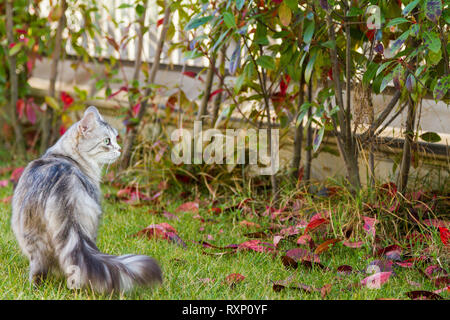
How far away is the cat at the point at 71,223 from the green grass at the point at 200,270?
84 mm

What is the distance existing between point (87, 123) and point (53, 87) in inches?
87.7

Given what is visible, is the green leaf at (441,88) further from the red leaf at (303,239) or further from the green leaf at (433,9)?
the red leaf at (303,239)

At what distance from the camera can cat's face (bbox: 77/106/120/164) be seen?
7.77 ft

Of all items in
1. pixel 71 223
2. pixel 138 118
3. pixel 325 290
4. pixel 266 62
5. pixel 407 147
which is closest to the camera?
pixel 71 223

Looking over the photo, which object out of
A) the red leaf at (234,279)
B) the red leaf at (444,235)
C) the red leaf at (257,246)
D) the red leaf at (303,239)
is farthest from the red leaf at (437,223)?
the red leaf at (234,279)

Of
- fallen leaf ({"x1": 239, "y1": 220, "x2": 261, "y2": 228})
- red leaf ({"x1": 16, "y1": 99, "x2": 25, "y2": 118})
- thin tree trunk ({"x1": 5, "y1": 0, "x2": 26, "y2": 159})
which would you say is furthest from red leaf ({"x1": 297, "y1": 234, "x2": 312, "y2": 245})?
thin tree trunk ({"x1": 5, "y1": 0, "x2": 26, "y2": 159})

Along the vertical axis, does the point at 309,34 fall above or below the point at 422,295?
above

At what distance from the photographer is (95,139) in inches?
94.6

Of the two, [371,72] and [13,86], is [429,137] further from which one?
[13,86]

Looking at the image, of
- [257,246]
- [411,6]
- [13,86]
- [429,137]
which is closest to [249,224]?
[257,246]

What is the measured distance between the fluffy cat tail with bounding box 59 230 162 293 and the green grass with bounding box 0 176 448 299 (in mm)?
68

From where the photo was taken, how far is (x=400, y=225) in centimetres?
282

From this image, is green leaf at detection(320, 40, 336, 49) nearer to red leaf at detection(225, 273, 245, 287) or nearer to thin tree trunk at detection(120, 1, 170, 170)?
red leaf at detection(225, 273, 245, 287)
